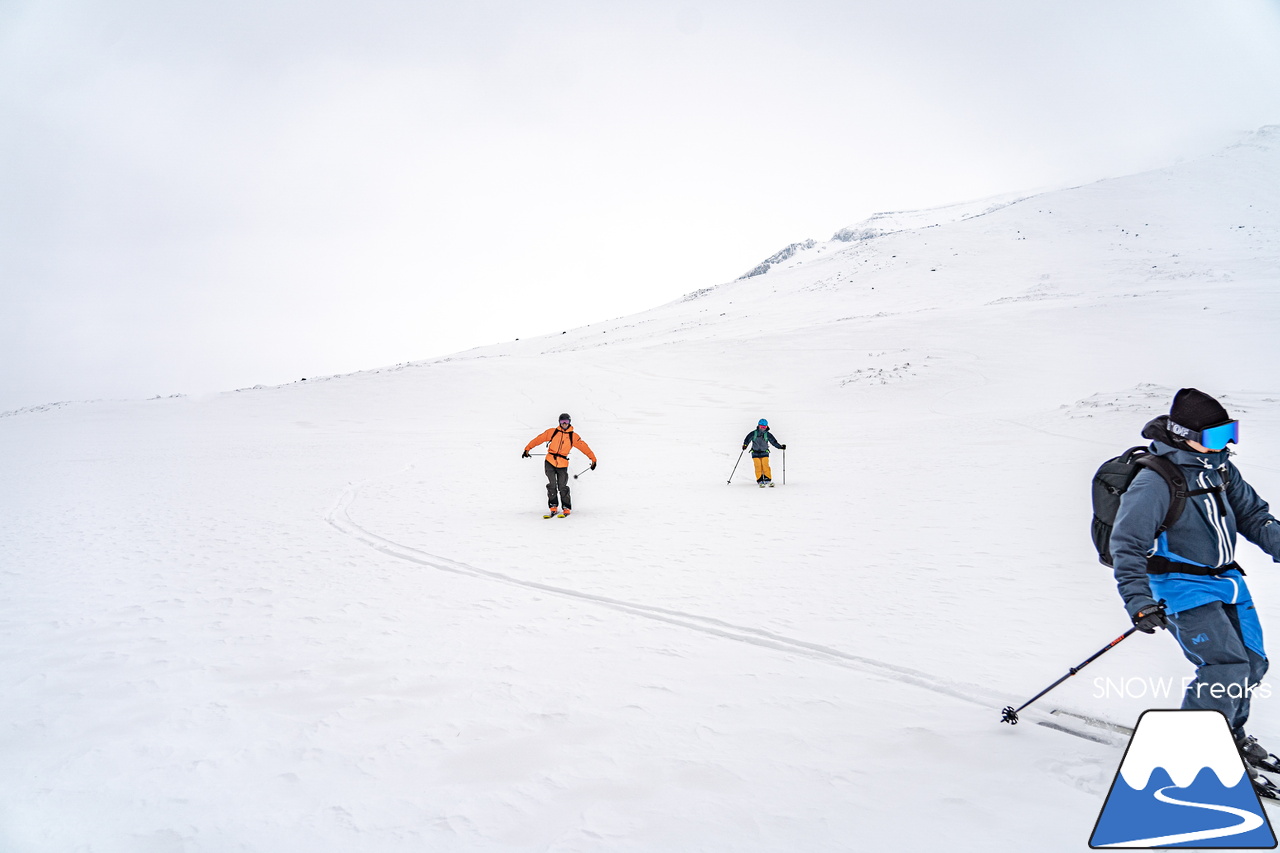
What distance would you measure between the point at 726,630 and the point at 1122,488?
3.45 m

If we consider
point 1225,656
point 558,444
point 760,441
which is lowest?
point 1225,656

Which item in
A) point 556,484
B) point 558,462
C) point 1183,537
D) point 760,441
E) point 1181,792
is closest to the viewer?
point 1181,792

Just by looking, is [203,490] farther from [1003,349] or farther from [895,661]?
[1003,349]

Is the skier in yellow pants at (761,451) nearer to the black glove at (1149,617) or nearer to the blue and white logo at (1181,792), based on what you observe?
the black glove at (1149,617)

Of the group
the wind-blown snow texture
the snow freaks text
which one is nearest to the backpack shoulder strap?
the wind-blown snow texture

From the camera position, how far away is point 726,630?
594cm

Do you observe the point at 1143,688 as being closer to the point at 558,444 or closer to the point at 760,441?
the point at 558,444

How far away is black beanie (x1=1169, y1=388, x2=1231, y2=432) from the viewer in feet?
10.4

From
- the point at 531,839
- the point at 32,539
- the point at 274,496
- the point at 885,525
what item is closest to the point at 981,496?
the point at 885,525

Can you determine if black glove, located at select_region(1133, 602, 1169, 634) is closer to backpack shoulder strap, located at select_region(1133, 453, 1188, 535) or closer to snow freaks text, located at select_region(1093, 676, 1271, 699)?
backpack shoulder strap, located at select_region(1133, 453, 1188, 535)

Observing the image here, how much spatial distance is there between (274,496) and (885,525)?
41.5ft

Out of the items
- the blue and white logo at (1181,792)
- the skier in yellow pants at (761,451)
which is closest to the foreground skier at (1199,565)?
the blue and white logo at (1181,792)

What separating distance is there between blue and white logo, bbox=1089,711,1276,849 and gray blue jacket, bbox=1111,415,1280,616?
56cm

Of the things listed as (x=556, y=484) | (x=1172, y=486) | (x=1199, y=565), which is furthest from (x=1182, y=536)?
(x=556, y=484)
